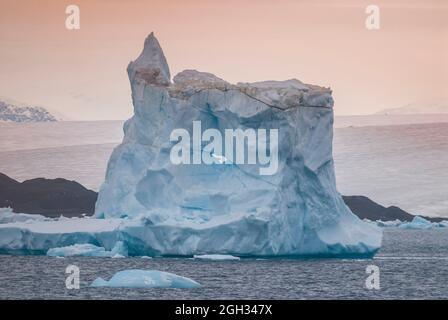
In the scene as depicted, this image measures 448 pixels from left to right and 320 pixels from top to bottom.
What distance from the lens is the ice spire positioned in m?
38.8

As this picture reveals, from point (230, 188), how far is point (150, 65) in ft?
18.5

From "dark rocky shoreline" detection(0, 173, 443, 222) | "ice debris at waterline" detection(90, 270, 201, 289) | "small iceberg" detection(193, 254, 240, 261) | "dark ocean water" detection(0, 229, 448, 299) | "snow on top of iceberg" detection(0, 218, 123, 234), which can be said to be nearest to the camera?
"ice debris at waterline" detection(90, 270, 201, 289)

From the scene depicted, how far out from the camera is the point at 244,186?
3550 cm

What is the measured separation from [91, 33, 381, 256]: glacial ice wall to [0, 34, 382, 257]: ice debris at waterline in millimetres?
27

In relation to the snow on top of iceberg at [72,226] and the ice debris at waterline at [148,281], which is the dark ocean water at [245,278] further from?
the snow on top of iceberg at [72,226]

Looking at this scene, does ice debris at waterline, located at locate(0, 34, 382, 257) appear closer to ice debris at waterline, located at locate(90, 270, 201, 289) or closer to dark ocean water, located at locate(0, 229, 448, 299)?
dark ocean water, located at locate(0, 229, 448, 299)

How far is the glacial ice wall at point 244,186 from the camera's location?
114 feet

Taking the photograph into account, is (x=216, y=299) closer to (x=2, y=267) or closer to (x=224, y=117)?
(x=224, y=117)

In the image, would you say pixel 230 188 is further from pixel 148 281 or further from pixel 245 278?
pixel 148 281

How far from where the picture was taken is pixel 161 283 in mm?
30281

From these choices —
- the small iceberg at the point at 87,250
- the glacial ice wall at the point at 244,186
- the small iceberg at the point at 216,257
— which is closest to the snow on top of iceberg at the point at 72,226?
the small iceberg at the point at 87,250

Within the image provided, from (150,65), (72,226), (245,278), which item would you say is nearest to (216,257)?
(245,278)

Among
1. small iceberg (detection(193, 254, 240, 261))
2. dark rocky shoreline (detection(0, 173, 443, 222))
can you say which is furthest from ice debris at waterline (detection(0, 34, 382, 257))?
dark rocky shoreline (detection(0, 173, 443, 222))

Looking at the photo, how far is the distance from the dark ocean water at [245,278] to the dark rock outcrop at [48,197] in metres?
18.4
